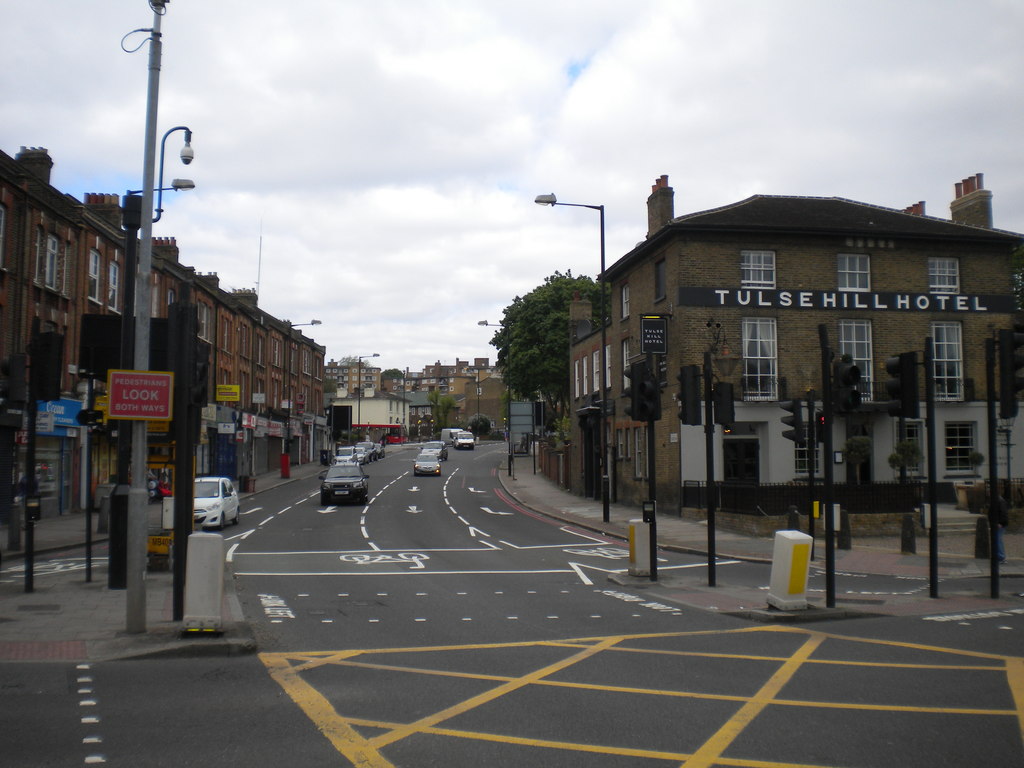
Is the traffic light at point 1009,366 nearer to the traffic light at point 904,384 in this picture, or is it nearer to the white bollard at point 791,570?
the traffic light at point 904,384

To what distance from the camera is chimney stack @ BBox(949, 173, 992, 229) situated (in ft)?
111

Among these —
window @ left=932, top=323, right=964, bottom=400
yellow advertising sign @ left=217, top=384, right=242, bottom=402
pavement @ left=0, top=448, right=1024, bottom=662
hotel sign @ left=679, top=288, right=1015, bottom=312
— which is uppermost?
hotel sign @ left=679, top=288, right=1015, bottom=312

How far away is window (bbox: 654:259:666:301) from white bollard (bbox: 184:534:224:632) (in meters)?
23.9

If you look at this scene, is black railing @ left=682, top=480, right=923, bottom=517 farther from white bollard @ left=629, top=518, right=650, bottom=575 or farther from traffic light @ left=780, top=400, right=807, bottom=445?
white bollard @ left=629, top=518, right=650, bottom=575

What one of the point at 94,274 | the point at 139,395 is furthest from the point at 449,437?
the point at 139,395

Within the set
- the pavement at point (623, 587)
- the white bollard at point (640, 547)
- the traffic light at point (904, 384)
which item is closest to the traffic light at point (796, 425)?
the pavement at point (623, 587)

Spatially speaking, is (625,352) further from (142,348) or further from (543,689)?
(543,689)

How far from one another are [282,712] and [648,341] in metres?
23.5

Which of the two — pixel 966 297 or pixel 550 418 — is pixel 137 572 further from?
pixel 550 418

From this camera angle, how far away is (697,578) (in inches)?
627

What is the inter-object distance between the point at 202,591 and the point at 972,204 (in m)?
33.8

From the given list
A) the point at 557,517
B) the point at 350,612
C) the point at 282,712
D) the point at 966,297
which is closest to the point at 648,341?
the point at 557,517

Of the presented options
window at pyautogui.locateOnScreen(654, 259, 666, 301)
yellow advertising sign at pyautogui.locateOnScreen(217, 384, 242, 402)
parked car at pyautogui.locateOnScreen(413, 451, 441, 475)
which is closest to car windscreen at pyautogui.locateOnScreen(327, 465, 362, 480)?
yellow advertising sign at pyautogui.locateOnScreen(217, 384, 242, 402)

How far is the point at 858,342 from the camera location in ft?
100
